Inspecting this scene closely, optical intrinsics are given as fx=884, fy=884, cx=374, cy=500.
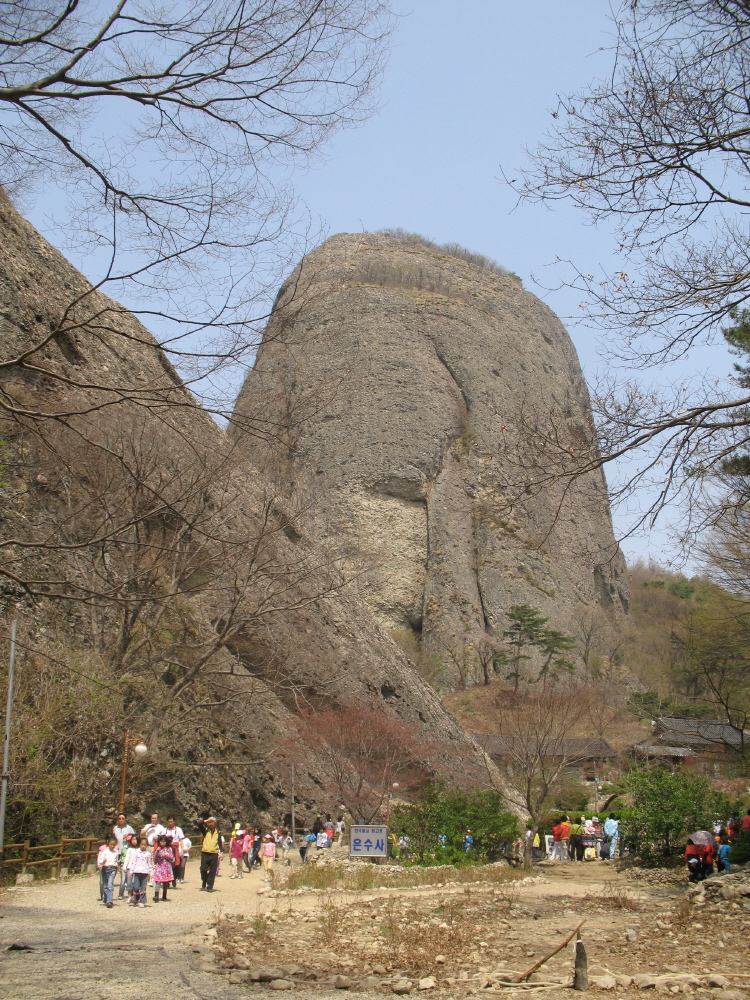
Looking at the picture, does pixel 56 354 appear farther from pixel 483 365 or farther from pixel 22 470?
pixel 483 365

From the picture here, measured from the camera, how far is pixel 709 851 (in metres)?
13.6

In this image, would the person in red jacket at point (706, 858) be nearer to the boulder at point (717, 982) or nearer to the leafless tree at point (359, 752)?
the boulder at point (717, 982)

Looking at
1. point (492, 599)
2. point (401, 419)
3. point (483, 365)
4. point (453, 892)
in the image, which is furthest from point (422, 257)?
point (453, 892)

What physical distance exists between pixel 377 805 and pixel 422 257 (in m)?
53.9

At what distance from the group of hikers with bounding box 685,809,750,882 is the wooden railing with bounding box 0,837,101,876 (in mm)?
9301

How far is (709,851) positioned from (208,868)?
7.59 metres

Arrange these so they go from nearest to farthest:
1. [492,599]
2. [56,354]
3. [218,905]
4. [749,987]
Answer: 1. [749,987]
2. [218,905]
3. [56,354]
4. [492,599]

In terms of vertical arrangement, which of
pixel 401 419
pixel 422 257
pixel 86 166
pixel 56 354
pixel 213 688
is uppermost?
pixel 422 257

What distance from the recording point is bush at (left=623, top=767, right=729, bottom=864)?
1579 centimetres

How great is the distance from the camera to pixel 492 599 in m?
53.5

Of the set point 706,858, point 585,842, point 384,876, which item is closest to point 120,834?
point 384,876

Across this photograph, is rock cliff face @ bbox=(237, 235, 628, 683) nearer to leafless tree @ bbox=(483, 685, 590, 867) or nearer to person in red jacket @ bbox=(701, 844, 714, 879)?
leafless tree @ bbox=(483, 685, 590, 867)

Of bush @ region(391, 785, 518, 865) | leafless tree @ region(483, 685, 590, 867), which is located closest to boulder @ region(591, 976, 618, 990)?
bush @ region(391, 785, 518, 865)

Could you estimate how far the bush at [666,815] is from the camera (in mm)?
15789
